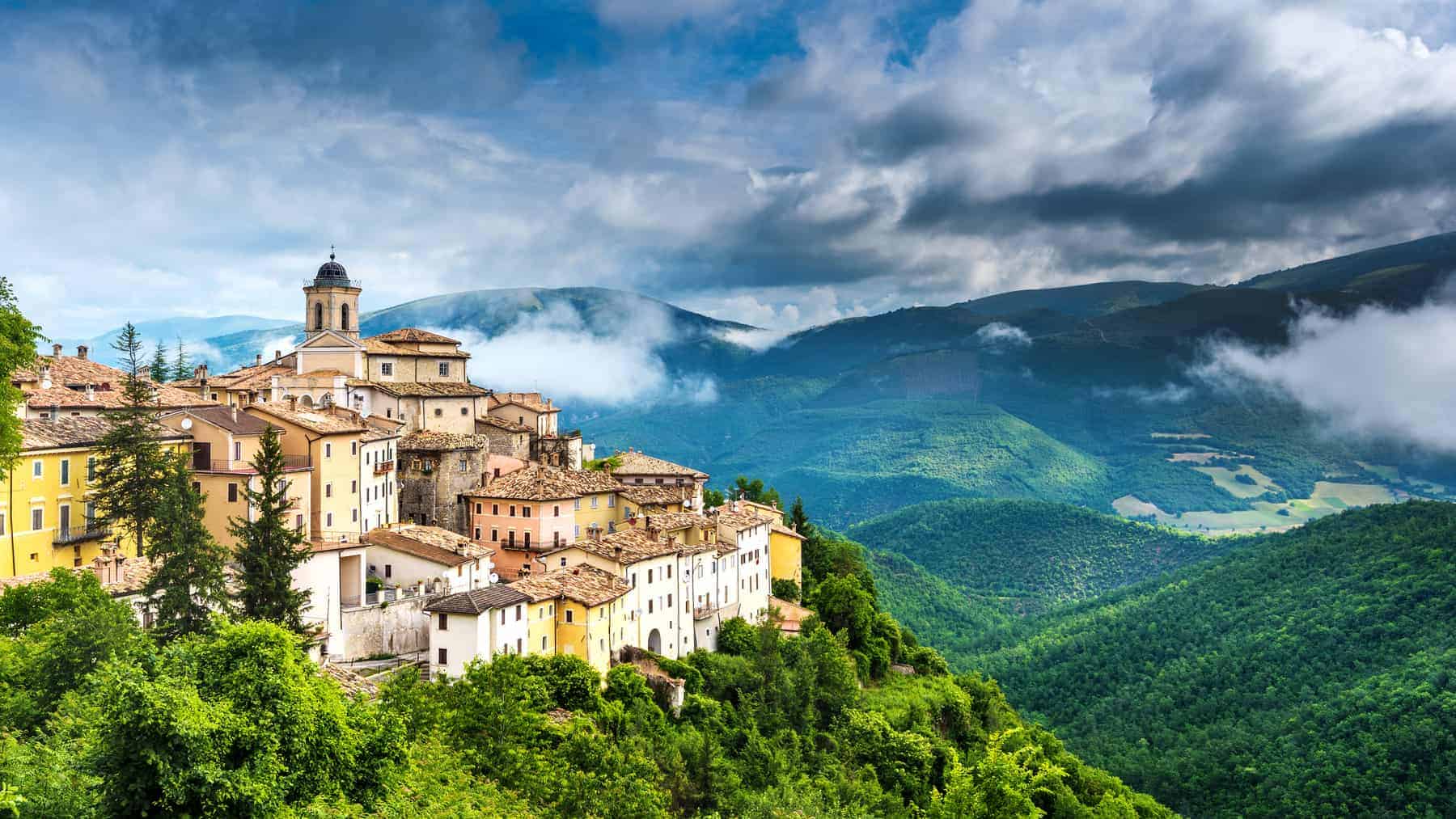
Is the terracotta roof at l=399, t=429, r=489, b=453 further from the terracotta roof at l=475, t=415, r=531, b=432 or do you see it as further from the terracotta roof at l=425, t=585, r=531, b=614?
the terracotta roof at l=425, t=585, r=531, b=614

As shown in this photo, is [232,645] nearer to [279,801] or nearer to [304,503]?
[279,801]

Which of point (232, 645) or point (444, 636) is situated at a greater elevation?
point (232, 645)

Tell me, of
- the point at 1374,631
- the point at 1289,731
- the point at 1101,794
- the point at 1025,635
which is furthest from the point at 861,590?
the point at 1025,635

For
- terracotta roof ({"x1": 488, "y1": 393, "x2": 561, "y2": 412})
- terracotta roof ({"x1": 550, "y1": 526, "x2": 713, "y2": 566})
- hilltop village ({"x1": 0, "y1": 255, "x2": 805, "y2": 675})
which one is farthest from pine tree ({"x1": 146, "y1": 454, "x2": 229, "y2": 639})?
terracotta roof ({"x1": 488, "y1": 393, "x2": 561, "y2": 412})

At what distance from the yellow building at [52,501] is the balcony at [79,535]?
0.12ft

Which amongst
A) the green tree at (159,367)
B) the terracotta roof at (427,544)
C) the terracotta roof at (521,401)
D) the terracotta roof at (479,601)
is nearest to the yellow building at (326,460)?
the terracotta roof at (427,544)

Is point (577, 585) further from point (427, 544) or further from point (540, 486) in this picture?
point (540, 486)

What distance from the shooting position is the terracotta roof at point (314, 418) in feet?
171

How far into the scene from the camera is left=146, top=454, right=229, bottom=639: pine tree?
33594 mm

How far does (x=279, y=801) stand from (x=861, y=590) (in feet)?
223

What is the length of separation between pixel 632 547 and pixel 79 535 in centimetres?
2714

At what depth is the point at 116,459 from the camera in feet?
152

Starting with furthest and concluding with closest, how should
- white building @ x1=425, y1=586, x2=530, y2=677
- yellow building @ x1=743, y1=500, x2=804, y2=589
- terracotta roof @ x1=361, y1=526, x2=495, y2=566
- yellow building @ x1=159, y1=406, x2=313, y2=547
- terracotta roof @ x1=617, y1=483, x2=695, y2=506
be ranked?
yellow building @ x1=743, y1=500, x2=804, y2=589 < terracotta roof @ x1=617, y1=483, x2=695, y2=506 < terracotta roof @ x1=361, y1=526, x2=495, y2=566 < yellow building @ x1=159, y1=406, x2=313, y2=547 < white building @ x1=425, y1=586, x2=530, y2=677

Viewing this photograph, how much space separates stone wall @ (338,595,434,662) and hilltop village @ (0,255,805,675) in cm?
8
